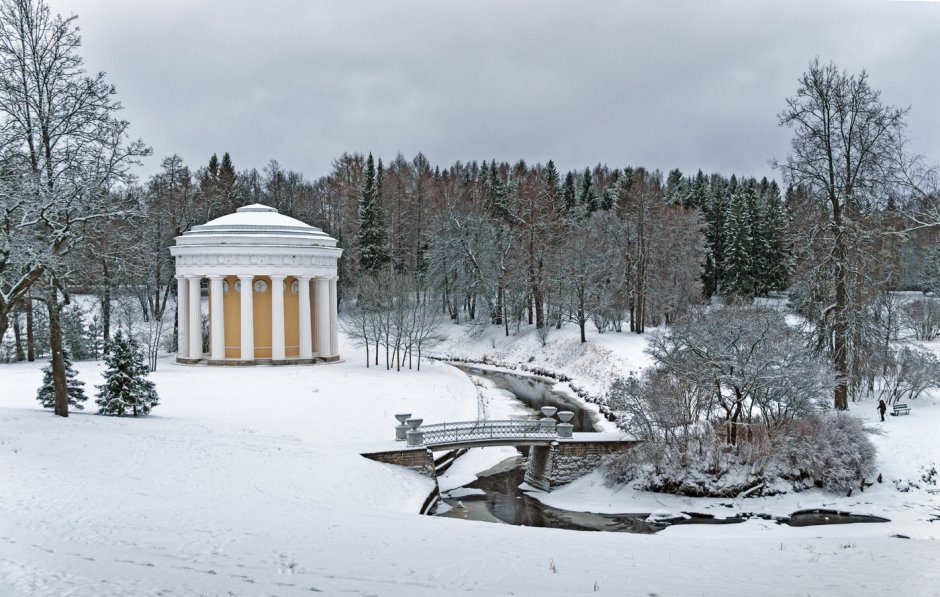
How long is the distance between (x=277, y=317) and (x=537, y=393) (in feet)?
45.7

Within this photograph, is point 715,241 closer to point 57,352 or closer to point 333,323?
point 333,323

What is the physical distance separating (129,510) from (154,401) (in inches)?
429

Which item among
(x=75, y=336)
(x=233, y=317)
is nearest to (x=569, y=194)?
(x=233, y=317)

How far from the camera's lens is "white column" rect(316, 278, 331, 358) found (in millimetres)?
36750

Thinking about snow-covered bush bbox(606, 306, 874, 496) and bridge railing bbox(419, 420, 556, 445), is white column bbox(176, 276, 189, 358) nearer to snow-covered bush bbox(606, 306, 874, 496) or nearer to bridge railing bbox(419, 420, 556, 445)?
bridge railing bbox(419, 420, 556, 445)

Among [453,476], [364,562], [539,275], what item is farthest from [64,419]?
[539,275]

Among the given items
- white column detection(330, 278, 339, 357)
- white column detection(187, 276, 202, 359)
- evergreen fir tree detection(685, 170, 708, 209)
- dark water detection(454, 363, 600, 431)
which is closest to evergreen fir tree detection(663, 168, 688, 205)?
evergreen fir tree detection(685, 170, 708, 209)

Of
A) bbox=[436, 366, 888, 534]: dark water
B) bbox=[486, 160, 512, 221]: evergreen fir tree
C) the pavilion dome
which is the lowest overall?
bbox=[436, 366, 888, 534]: dark water

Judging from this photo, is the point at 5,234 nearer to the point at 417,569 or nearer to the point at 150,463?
the point at 150,463

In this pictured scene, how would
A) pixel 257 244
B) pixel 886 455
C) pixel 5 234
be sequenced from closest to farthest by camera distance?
1. pixel 5 234
2. pixel 886 455
3. pixel 257 244

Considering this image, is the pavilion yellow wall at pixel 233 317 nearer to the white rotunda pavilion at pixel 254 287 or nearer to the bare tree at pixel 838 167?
the white rotunda pavilion at pixel 254 287

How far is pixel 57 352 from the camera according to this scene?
16.7 m

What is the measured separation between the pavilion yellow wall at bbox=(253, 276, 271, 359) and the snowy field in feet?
42.7

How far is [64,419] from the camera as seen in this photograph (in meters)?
16.8
